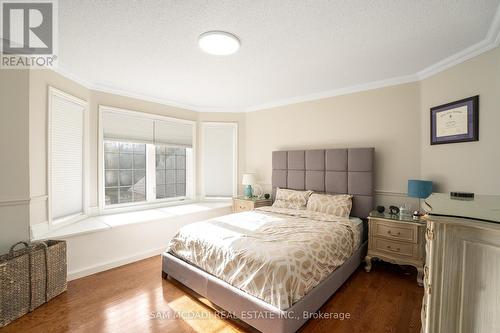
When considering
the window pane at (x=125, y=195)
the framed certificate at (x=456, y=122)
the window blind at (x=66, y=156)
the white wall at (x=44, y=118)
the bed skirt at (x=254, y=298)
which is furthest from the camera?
the window pane at (x=125, y=195)

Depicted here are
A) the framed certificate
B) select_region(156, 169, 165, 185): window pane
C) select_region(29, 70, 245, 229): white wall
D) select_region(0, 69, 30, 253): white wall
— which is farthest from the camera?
select_region(156, 169, 165, 185): window pane

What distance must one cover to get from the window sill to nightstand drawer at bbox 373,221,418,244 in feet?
8.46

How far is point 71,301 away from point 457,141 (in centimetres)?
440

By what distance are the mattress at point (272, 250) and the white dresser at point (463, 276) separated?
0.84m

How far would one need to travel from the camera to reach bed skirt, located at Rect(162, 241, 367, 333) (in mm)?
1617

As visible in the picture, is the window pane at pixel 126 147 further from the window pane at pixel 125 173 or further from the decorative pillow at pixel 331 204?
the decorative pillow at pixel 331 204

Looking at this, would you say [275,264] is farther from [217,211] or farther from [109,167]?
[109,167]

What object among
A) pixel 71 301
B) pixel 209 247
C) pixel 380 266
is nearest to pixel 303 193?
pixel 380 266

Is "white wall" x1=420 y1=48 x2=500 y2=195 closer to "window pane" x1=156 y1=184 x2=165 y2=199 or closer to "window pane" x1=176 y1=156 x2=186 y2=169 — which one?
"window pane" x1=176 y1=156 x2=186 y2=169

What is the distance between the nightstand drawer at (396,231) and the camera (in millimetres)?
2510

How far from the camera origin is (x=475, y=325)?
104cm

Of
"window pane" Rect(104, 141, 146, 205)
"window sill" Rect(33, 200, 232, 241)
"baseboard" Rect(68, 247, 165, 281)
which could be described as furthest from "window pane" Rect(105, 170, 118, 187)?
"baseboard" Rect(68, 247, 165, 281)

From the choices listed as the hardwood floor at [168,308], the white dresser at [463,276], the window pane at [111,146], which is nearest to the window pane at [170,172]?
the window pane at [111,146]

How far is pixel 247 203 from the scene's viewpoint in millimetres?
4027
